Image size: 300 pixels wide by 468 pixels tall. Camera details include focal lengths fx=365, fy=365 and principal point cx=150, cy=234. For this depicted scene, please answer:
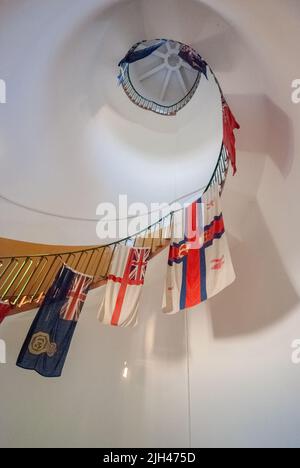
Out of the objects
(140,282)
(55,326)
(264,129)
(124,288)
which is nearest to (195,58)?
(264,129)

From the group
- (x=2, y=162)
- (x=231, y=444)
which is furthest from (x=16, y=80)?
(x=231, y=444)

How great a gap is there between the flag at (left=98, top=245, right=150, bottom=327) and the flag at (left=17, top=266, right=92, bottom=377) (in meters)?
0.49

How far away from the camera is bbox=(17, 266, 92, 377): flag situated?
4.68 metres

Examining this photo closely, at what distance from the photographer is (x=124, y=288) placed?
5.05 metres

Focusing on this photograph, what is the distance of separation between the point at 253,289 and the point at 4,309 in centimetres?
358

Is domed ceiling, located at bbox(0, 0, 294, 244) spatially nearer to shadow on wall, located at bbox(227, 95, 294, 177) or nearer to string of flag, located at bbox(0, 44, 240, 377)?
shadow on wall, located at bbox(227, 95, 294, 177)

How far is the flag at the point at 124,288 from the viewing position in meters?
4.75

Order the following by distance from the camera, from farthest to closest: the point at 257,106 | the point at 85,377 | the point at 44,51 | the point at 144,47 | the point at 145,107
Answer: the point at 145,107 < the point at 144,47 < the point at 85,377 < the point at 44,51 < the point at 257,106

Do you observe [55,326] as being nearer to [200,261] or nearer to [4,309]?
[4,309]

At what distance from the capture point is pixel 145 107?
755cm

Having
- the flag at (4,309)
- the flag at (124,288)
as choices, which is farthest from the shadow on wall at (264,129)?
the flag at (4,309)

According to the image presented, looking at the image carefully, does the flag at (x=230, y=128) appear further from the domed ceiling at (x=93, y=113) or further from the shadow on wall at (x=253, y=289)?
the shadow on wall at (x=253, y=289)
